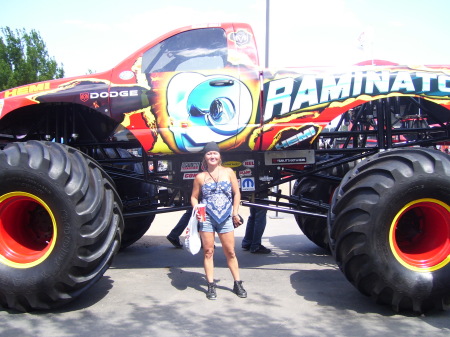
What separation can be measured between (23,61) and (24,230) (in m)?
18.8

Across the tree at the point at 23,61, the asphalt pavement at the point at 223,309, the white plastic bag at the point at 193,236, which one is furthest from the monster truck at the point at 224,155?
the tree at the point at 23,61

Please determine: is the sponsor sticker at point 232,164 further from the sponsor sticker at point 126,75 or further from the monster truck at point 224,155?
the sponsor sticker at point 126,75

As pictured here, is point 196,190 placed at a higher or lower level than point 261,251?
higher

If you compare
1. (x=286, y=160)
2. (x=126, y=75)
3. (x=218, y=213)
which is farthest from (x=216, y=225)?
(x=126, y=75)

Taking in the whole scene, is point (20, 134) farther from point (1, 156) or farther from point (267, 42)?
point (267, 42)

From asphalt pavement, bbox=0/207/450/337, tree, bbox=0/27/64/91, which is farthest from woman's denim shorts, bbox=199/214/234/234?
tree, bbox=0/27/64/91

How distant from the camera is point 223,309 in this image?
13.9 feet

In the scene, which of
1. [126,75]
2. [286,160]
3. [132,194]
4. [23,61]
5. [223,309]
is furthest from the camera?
[23,61]

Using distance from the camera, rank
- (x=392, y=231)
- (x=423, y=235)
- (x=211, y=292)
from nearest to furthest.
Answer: (x=392, y=231) → (x=423, y=235) → (x=211, y=292)

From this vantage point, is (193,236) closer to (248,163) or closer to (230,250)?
(230,250)

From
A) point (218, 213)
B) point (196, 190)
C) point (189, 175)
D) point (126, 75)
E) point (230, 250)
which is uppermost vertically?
point (126, 75)

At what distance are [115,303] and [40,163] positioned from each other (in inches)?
58.5

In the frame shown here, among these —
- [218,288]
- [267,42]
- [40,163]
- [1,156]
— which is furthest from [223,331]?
[267,42]

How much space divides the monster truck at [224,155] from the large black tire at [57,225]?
0.01 meters
